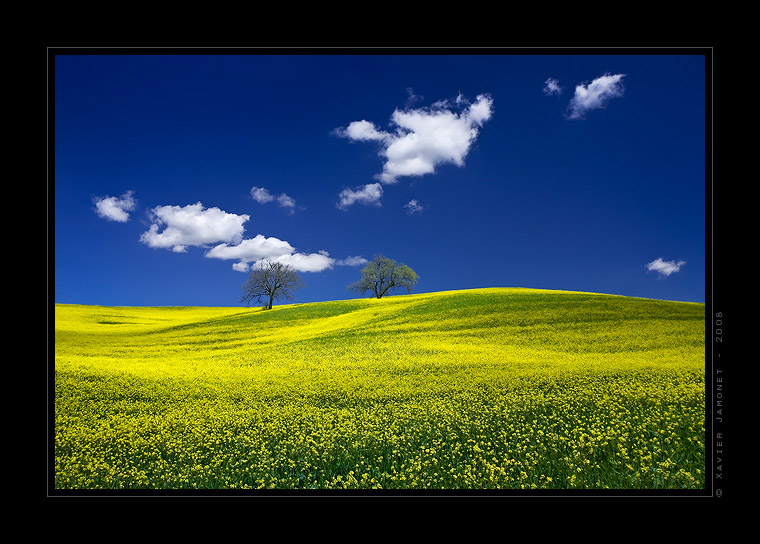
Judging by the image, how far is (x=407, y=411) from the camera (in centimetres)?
751

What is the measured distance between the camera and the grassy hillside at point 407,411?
560 centimetres

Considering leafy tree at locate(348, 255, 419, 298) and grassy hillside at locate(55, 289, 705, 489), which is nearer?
grassy hillside at locate(55, 289, 705, 489)

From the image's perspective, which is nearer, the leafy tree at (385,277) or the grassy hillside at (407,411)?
the grassy hillside at (407,411)

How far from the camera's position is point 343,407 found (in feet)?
26.0

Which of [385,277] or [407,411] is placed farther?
[385,277]

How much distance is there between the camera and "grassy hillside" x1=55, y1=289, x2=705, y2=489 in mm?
5602
